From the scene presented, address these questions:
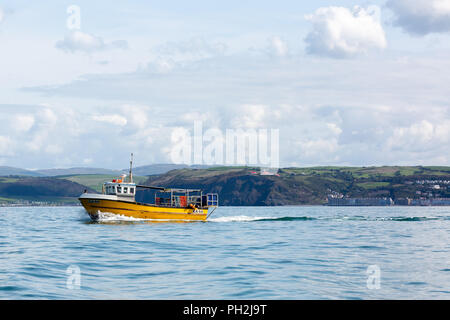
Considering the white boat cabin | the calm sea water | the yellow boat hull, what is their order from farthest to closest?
the white boat cabin
the yellow boat hull
the calm sea water

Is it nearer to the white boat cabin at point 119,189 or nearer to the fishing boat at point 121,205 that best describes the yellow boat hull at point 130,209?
the fishing boat at point 121,205

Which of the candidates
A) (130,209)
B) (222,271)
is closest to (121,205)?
(130,209)

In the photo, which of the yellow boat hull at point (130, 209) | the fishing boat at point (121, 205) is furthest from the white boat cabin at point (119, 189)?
the yellow boat hull at point (130, 209)

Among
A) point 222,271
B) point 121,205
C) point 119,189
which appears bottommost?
point 222,271

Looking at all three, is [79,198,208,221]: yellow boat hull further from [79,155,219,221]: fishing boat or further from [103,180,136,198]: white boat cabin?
[103,180,136,198]: white boat cabin

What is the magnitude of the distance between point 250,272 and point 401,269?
10198mm

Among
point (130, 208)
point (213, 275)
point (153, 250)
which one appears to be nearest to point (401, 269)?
point (213, 275)

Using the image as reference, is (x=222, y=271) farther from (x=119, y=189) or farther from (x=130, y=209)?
(x=119, y=189)

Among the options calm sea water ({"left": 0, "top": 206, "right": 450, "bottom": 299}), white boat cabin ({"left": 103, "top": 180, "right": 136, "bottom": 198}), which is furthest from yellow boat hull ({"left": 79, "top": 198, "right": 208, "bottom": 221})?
calm sea water ({"left": 0, "top": 206, "right": 450, "bottom": 299})

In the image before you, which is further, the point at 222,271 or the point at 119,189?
the point at 119,189

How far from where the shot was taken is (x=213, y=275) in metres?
30.6
